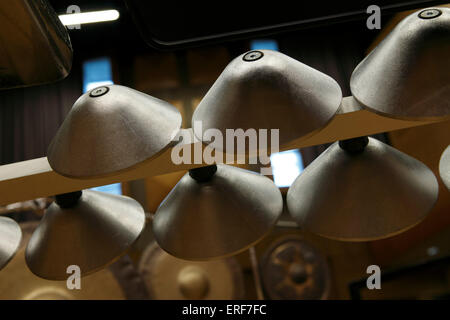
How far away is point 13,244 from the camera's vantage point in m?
0.87

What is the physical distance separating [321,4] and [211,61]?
3802 millimetres

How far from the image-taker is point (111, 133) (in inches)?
23.5

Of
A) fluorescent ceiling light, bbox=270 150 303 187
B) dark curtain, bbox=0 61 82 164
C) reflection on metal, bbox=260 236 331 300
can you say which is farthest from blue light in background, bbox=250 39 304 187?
dark curtain, bbox=0 61 82 164

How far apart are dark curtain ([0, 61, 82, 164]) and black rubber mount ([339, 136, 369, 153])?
3470mm

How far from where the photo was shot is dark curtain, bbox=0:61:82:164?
3.89 meters

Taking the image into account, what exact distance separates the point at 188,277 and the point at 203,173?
256 cm

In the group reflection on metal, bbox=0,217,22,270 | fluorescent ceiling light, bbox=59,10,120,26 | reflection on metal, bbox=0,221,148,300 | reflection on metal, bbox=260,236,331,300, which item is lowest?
reflection on metal, bbox=260,236,331,300

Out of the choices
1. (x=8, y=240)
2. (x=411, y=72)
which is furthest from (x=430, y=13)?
(x=8, y=240)

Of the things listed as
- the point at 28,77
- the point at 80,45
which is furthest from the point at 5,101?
the point at 28,77

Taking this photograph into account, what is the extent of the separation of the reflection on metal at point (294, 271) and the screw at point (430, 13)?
3.00m

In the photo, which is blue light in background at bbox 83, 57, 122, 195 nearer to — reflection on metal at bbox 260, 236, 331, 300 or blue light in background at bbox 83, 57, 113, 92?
blue light in background at bbox 83, 57, 113, 92

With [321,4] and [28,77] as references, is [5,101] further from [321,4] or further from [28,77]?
[321,4]

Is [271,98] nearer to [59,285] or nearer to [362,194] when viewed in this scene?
[362,194]
